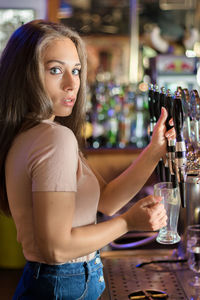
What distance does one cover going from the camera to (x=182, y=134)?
4.59 feet

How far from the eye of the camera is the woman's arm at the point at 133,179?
1.62 m

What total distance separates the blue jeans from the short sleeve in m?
0.28

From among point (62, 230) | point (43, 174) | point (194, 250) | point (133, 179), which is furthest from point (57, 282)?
point (194, 250)

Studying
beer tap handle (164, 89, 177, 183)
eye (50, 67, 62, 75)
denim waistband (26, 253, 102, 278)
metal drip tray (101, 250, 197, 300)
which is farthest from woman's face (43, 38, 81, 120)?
metal drip tray (101, 250, 197, 300)

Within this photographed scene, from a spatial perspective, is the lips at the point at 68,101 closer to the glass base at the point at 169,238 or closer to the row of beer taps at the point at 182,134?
the row of beer taps at the point at 182,134

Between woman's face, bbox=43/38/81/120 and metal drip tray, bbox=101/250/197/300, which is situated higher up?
woman's face, bbox=43/38/81/120

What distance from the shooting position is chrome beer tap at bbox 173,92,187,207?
1392 millimetres

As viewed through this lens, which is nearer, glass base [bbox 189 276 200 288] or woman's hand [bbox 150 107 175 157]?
woman's hand [bbox 150 107 175 157]

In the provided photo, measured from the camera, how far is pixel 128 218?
1.33 metres

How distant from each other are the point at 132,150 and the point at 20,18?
1.61 metres

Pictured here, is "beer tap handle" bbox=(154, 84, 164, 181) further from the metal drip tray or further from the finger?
the metal drip tray

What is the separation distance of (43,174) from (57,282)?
346 millimetres

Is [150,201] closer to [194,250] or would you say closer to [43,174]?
[43,174]

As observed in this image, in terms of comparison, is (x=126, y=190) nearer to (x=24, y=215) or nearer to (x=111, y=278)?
(x=111, y=278)
